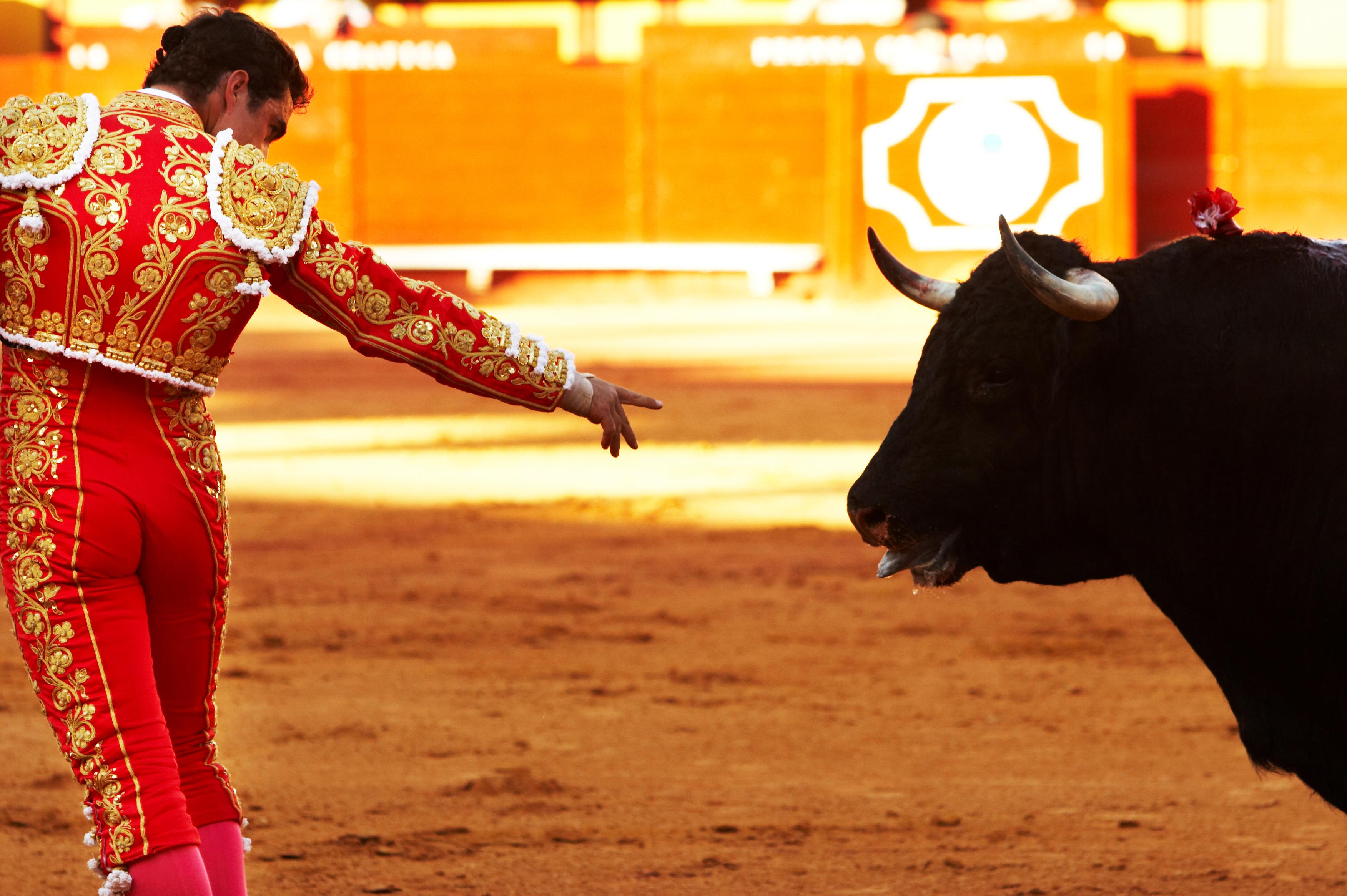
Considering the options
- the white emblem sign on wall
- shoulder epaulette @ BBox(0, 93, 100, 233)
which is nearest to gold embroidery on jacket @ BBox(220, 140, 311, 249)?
shoulder epaulette @ BBox(0, 93, 100, 233)

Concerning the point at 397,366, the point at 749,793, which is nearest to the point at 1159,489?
the point at 749,793

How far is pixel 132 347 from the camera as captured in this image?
1.57 m

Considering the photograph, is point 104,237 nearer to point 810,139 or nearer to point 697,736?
point 697,736

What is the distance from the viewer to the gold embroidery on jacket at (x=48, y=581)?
5.13 ft

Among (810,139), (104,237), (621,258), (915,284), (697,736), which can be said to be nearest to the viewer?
(104,237)

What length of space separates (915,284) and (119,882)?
110cm

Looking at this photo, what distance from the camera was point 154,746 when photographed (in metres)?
1.59

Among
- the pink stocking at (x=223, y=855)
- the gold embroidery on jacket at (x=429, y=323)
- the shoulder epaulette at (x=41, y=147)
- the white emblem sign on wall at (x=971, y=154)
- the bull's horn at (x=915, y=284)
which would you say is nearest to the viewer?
the shoulder epaulette at (x=41, y=147)

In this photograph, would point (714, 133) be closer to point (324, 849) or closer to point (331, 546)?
point (331, 546)

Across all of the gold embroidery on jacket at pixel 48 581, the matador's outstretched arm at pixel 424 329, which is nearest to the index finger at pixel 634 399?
the matador's outstretched arm at pixel 424 329

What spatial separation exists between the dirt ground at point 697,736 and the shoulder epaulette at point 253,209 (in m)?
1.18

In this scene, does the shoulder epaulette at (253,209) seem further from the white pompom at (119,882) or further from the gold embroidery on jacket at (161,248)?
the white pompom at (119,882)

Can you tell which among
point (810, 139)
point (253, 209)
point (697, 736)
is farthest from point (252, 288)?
point (810, 139)

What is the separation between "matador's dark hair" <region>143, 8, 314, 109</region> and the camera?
5.36 feet
